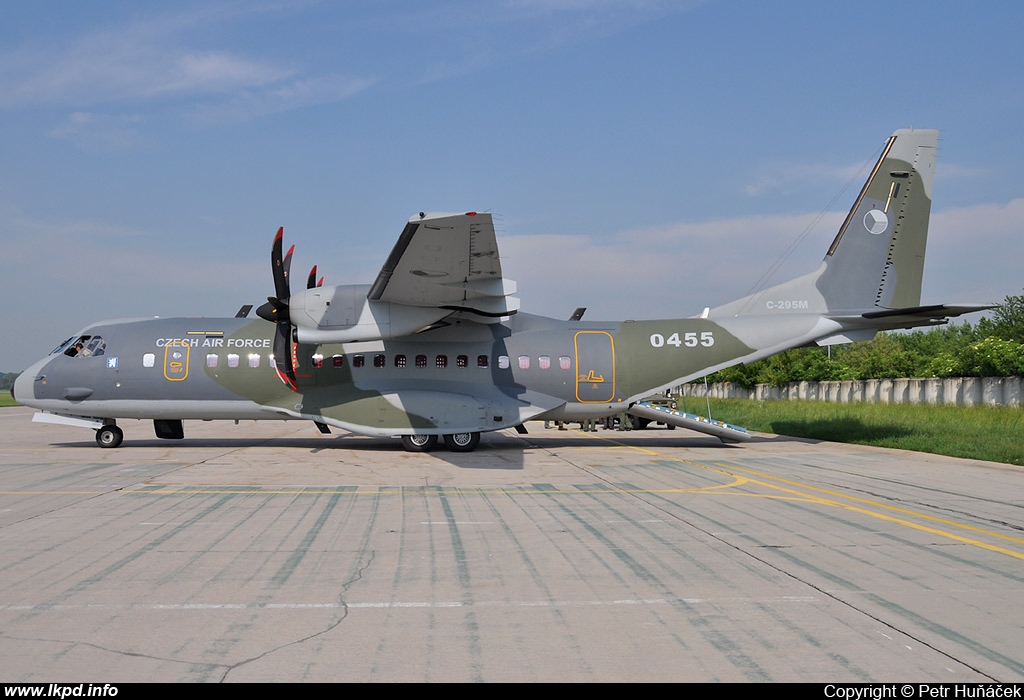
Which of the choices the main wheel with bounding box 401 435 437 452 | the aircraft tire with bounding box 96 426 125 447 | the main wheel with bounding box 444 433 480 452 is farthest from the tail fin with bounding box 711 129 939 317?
the aircraft tire with bounding box 96 426 125 447

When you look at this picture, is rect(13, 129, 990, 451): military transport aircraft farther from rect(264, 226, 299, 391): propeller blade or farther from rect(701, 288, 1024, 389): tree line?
rect(701, 288, 1024, 389): tree line

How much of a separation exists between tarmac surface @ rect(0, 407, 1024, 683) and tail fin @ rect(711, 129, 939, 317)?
8.77 m

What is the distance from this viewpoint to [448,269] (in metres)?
18.2

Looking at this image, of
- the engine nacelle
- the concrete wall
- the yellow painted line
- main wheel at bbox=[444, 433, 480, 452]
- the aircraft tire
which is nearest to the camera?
the yellow painted line

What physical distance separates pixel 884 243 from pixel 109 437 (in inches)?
972

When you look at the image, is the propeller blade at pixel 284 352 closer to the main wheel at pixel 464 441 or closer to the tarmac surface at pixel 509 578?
the main wheel at pixel 464 441

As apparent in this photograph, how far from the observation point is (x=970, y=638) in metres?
6.12

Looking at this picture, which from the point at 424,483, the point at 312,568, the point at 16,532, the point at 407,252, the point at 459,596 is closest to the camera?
the point at 459,596

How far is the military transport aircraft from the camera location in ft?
68.9

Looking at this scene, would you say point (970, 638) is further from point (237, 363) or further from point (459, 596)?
point (237, 363)

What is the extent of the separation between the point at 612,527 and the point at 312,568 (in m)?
4.43

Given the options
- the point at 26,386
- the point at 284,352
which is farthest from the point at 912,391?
the point at 26,386

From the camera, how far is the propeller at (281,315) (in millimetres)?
20562

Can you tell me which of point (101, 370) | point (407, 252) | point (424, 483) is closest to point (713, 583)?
point (424, 483)
